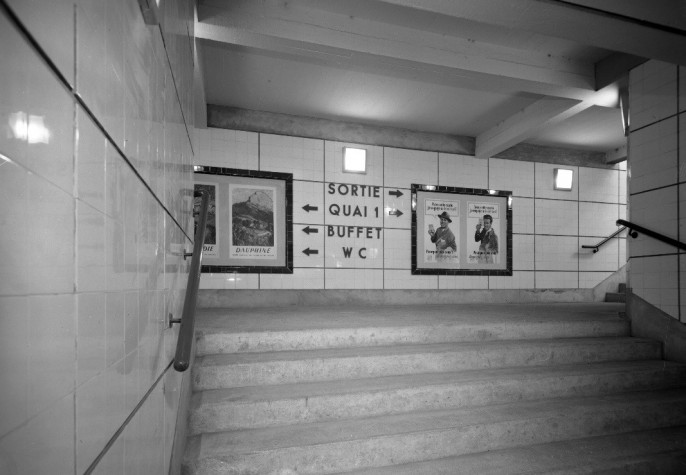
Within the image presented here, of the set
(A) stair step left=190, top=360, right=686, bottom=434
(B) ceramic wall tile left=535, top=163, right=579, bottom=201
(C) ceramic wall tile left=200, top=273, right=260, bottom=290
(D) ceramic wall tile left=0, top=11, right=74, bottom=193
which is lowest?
(A) stair step left=190, top=360, right=686, bottom=434

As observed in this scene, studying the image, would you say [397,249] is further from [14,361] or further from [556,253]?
[14,361]

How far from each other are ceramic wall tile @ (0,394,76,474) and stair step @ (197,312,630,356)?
2473 millimetres

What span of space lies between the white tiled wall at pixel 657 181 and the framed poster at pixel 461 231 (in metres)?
2.54

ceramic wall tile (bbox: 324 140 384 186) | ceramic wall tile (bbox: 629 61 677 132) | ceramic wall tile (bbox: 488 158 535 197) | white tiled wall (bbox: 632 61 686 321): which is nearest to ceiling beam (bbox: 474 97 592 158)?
ceramic wall tile (bbox: 488 158 535 197)

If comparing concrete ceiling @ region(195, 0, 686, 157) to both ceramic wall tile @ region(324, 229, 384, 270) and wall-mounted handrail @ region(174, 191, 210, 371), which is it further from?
wall-mounted handrail @ region(174, 191, 210, 371)

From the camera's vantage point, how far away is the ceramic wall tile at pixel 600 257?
7.04m

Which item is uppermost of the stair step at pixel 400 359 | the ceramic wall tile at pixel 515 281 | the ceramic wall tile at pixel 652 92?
the ceramic wall tile at pixel 652 92

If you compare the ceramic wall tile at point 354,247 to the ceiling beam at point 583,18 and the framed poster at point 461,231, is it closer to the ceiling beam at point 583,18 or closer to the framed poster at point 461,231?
the framed poster at point 461,231

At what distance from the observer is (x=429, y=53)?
3719mm

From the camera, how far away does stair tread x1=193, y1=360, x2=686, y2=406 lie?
255cm

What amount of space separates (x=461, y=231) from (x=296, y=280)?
287 cm

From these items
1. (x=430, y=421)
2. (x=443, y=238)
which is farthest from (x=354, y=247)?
→ (x=430, y=421)

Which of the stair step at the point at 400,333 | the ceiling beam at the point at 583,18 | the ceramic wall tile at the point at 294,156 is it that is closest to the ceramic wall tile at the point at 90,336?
the stair step at the point at 400,333

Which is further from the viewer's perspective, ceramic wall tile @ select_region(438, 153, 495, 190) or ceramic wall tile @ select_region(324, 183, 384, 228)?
ceramic wall tile @ select_region(438, 153, 495, 190)
